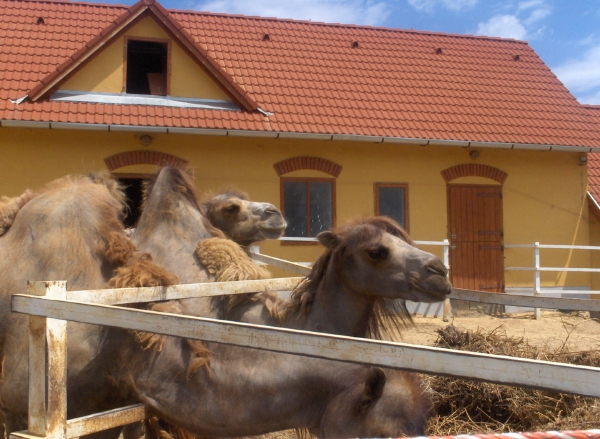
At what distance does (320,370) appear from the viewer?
2627 millimetres

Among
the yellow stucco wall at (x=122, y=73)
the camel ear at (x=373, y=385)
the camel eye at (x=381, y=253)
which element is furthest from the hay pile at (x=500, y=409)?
the yellow stucco wall at (x=122, y=73)

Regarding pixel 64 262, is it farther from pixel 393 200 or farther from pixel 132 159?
pixel 393 200

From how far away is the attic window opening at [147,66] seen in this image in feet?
41.9

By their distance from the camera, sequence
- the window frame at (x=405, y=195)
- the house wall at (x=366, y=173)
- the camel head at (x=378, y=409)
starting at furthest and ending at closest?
the window frame at (x=405, y=195) → the house wall at (x=366, y=173) → the camel head at (x=378, y=409)

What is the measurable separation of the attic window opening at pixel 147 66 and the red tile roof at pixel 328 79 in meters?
0.82

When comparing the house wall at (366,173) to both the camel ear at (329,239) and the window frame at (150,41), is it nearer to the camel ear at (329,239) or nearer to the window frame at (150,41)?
the window frame at (150,41)

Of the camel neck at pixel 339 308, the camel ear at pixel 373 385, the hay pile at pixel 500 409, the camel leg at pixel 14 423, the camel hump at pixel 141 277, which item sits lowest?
the hay pile at pixel 500 409

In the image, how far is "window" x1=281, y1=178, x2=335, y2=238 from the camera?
12.6 m

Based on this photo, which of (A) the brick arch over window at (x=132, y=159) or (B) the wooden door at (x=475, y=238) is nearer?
(A) the brick arch over window at (x=132, y=159)

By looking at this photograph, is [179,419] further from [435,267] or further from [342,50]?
[342,50]

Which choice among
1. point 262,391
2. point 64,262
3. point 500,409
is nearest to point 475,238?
point 500,409

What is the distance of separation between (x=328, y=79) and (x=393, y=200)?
10.9 ft

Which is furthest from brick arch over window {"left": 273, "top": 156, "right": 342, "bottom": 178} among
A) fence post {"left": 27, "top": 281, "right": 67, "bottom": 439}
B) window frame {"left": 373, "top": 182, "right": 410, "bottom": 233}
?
fence post {"left": 27, "top": 281, "right": 67, "bottom": 439}

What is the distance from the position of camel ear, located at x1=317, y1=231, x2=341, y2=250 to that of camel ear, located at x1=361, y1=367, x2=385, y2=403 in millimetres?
1150
